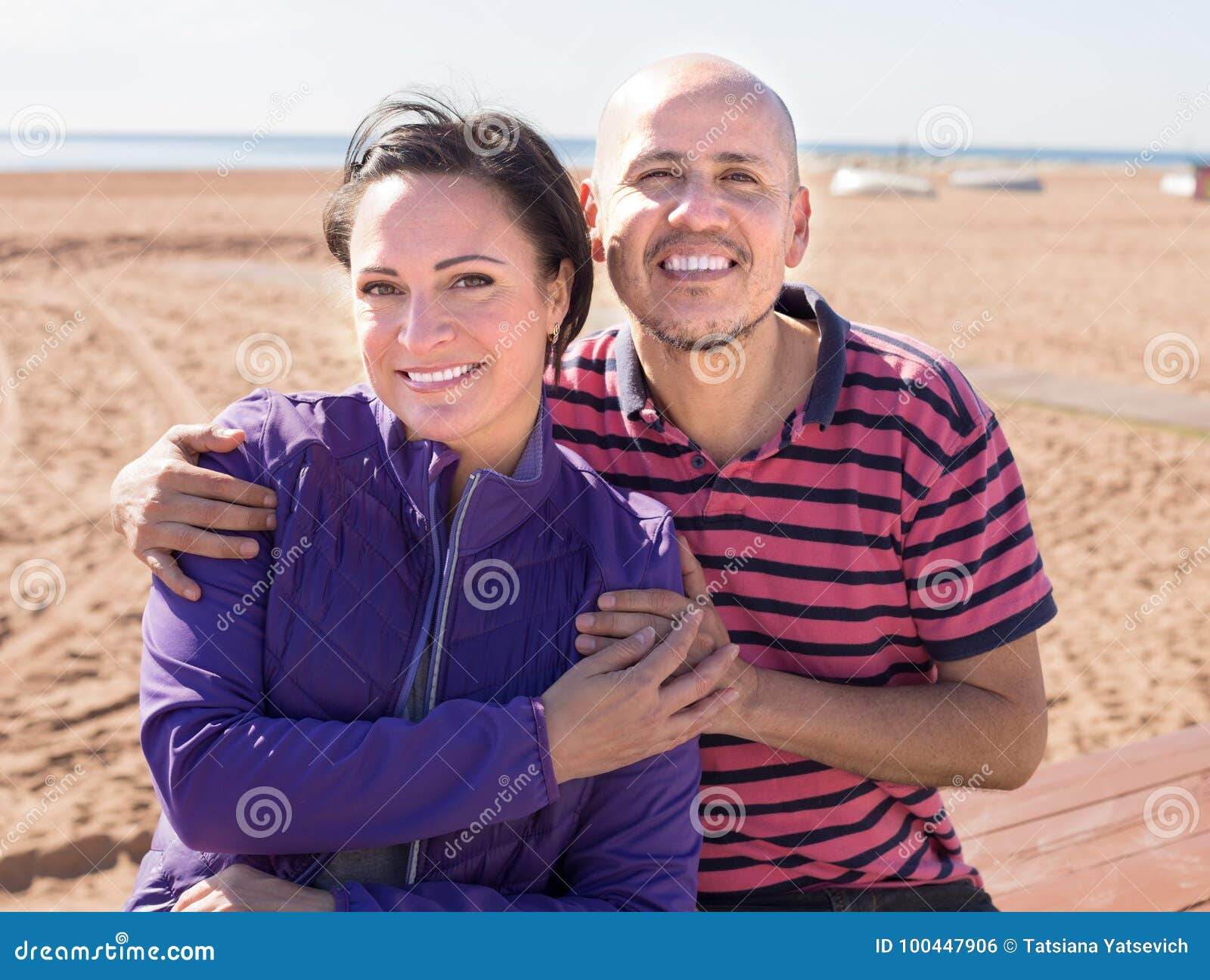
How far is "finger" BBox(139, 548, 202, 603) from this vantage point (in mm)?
1815

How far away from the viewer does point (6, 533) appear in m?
6.34

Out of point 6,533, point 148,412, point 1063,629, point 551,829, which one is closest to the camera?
point 551,829

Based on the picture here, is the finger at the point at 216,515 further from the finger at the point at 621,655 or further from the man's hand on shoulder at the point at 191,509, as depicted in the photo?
the finger at the point at 621,655

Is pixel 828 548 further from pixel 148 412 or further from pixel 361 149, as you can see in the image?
pixel 148 412

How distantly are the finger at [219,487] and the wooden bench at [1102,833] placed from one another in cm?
194

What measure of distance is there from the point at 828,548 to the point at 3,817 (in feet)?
10.4

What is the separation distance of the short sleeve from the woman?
592 mm

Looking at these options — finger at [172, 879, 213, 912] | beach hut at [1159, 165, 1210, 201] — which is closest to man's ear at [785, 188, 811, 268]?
finger at [172, 879, 213, 912]

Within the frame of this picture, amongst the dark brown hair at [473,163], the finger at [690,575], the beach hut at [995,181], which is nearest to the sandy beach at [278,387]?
the dark brown hair at [473,163]

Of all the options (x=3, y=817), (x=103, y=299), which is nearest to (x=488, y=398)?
(x=3, y=817)

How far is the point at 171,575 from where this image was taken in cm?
183

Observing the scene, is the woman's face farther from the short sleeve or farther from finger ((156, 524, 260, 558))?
the short sleeve

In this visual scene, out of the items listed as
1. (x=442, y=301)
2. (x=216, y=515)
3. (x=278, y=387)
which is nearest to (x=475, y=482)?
(x=442, y=301)

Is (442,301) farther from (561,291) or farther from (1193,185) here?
(1193,185)
